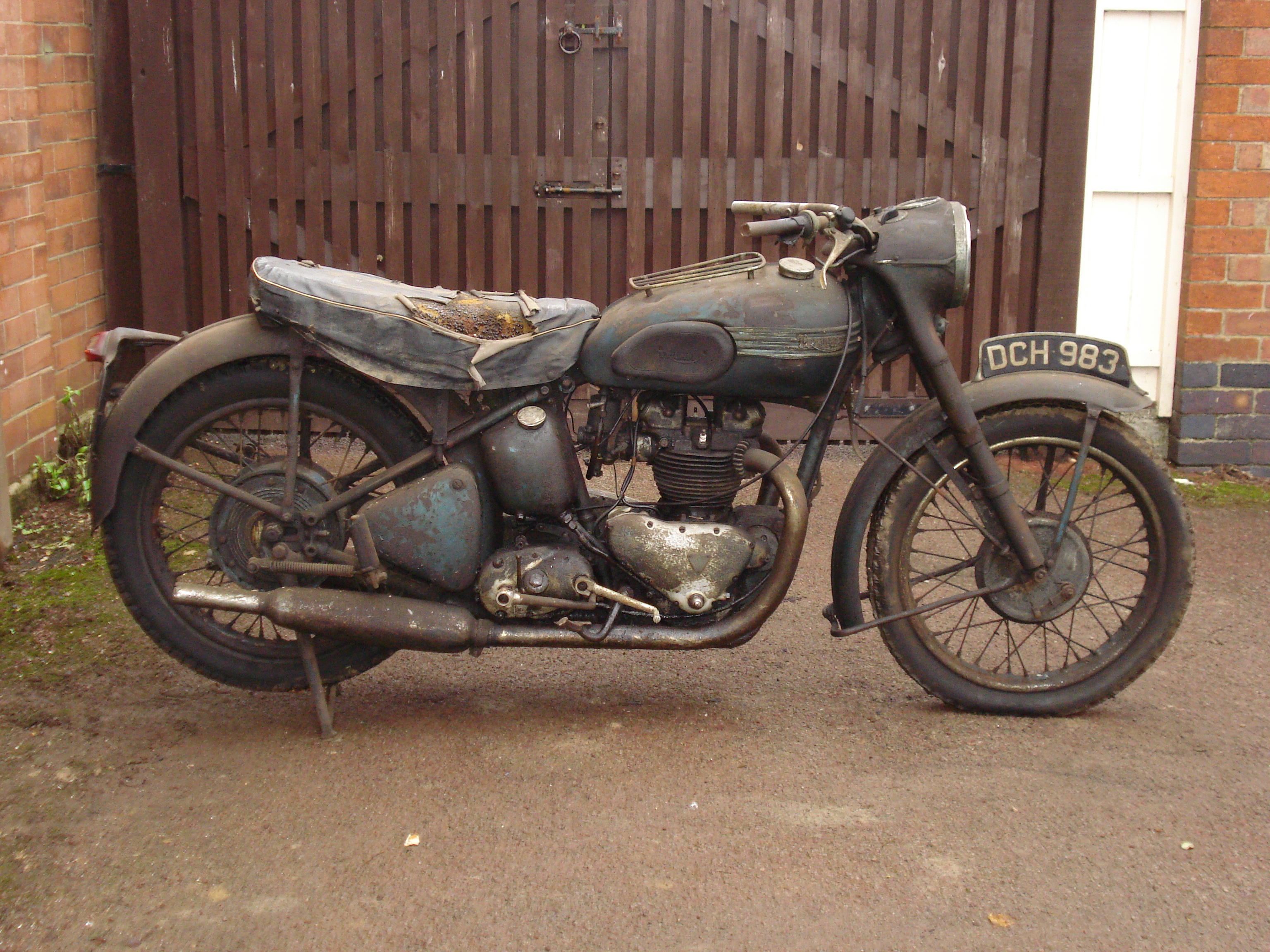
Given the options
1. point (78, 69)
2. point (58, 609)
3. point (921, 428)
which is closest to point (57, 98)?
point (78, 69)

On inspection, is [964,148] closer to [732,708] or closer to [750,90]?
[750,90]

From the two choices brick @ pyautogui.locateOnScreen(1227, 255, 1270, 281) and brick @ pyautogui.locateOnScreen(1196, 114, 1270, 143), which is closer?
brick @ pyautogui.locateOnScreen(1196, 114, 1270, 143)

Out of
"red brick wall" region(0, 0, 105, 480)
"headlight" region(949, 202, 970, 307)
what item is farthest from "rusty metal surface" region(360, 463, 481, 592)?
"red brick wall" region(0, 0, 105, 480)

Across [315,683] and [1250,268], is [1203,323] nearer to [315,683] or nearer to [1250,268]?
[1250,268]

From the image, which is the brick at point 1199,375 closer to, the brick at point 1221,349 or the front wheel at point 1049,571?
the brick at point 1221,349

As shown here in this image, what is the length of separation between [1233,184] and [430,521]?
14.5 ft

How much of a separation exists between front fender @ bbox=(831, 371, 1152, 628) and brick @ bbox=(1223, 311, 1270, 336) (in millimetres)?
2853

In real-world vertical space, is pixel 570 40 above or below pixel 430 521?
above

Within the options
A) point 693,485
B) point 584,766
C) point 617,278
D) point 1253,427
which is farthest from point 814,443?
Answer: point 1253,427

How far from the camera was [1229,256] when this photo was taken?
20.3 ft

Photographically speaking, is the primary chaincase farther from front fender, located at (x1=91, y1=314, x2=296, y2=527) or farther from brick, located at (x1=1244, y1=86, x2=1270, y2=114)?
brick, located at (x1=1244, y1=86, x2=1270, y2=114)

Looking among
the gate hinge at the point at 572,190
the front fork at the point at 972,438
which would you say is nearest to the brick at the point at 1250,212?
the gate hinge at the point at 572,190

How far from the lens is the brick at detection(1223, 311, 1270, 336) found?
20.4 ft

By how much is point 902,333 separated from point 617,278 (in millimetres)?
3058
